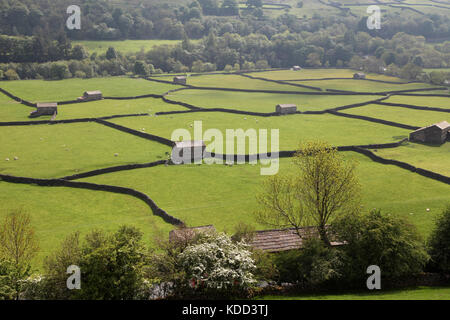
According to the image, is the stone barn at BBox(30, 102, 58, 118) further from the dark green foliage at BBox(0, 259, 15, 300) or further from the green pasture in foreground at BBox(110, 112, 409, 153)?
the dark green foliage at BBox(0, 259, 15, 300)

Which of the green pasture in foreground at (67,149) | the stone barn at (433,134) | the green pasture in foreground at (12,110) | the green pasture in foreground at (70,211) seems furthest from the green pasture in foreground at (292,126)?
the green pasture in foreground at (70,211)

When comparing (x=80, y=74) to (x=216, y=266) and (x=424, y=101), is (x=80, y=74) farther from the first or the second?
(x=216, y=266)

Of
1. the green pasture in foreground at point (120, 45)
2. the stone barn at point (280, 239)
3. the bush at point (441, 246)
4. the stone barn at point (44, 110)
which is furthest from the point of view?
the green pasture in foreground at point (120, 45)

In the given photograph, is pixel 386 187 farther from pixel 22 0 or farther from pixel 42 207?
pixel 22 0

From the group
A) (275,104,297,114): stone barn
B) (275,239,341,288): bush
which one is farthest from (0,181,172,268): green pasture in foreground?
(275,104,297,114): stone barn

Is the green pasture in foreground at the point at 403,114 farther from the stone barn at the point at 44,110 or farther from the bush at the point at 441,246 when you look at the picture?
the stone barn at the point at 44,110

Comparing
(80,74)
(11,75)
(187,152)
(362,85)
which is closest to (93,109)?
(187,152)

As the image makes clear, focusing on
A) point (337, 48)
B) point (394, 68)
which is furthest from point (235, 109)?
point (337, 48)
